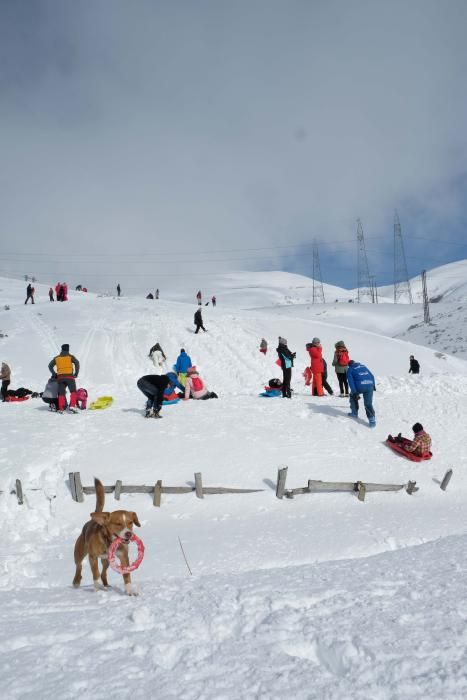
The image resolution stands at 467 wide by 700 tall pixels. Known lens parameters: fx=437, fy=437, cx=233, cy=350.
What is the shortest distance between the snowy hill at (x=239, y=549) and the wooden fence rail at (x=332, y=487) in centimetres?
18

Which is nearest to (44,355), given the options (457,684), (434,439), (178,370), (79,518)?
(178,370)

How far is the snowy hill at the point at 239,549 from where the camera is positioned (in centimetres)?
290

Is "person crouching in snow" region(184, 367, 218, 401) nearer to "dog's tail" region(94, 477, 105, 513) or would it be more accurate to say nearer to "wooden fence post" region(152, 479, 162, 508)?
"wooden fence post" region(152, 479, 162, 508)

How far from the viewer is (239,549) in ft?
22.5

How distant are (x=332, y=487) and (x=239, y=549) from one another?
3144 mm

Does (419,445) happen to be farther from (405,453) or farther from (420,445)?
(405,453)

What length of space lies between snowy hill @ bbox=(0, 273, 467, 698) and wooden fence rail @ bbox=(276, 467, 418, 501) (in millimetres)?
183

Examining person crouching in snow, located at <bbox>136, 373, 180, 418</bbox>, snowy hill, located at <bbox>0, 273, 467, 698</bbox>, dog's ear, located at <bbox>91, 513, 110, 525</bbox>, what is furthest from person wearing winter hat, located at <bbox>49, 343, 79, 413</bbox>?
dog's ear, located at <bbox>91, 513, 110, 525</bbox>

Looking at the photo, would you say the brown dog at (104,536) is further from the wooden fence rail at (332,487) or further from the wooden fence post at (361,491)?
the wooden fence post at (361,491)

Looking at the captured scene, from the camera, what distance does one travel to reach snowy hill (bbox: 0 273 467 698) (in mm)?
2898

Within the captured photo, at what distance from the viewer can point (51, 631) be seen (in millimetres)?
3598

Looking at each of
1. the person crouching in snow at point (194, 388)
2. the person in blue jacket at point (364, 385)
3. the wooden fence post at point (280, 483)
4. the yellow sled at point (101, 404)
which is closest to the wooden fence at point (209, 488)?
the wooden fence post at point (280, 483)

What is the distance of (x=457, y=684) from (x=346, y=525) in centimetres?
561

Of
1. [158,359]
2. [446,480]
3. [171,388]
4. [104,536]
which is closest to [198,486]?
[104,536]
